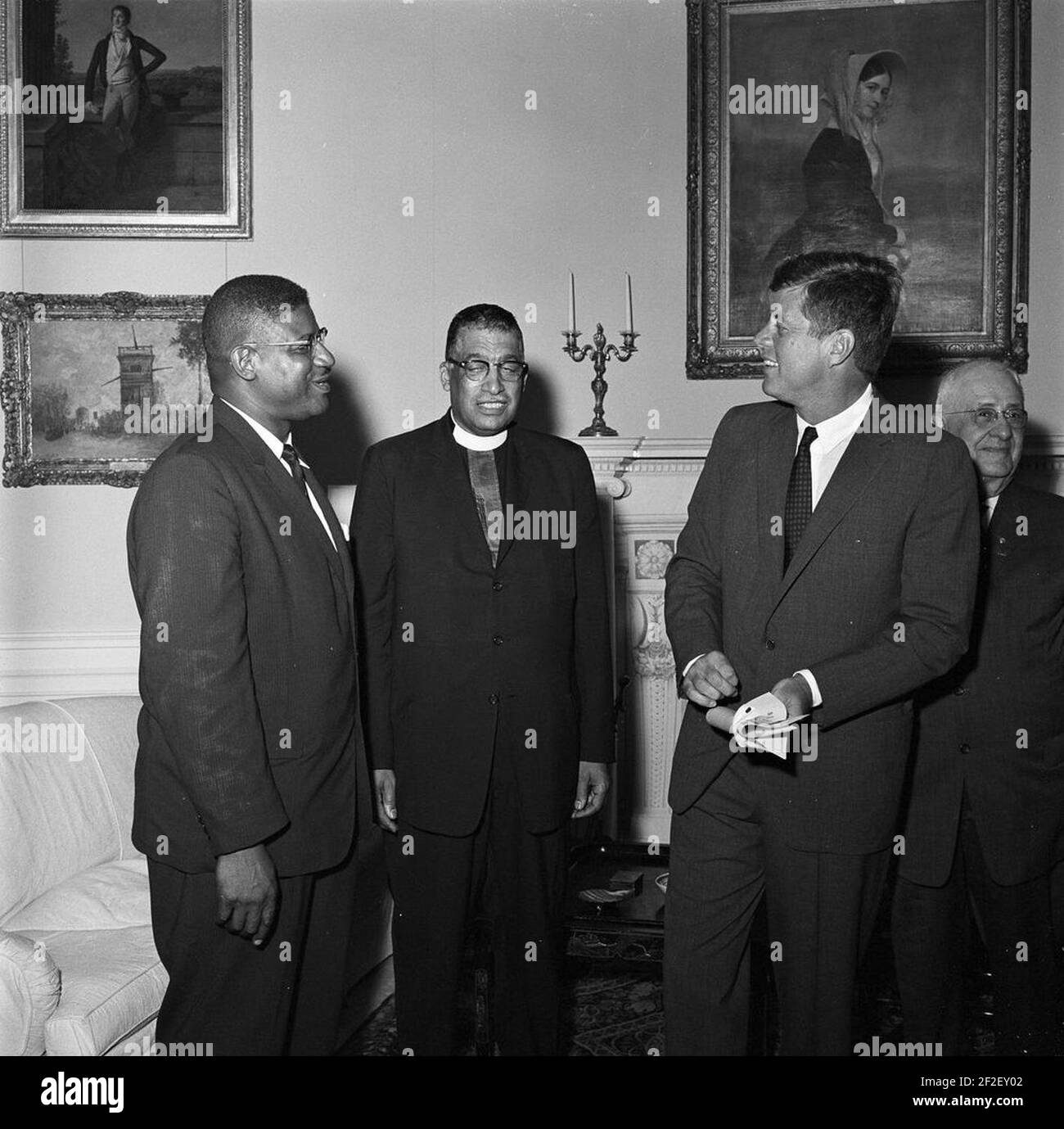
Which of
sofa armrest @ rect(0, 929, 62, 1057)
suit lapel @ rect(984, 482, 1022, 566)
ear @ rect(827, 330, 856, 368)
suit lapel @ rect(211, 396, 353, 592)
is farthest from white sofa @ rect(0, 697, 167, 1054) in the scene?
suit lapel @ rect(984, 482, 1022, 566)

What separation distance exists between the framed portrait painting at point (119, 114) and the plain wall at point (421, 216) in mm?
94

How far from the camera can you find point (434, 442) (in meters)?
3.05

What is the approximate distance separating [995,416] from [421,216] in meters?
2.56

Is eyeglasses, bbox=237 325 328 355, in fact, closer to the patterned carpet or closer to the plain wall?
the patterned carpet

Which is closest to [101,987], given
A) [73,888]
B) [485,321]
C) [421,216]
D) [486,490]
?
[73,888]

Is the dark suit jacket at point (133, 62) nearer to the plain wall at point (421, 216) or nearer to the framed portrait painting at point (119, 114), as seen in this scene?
the framed portrait painting at point (119, 114)

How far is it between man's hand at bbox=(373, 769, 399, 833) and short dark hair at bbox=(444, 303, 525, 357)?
1.07 metres

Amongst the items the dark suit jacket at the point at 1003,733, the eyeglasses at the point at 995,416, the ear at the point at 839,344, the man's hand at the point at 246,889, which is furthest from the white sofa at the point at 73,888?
the eyeglasses at the point at 995,416

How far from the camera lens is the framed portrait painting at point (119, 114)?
4539 millimetres

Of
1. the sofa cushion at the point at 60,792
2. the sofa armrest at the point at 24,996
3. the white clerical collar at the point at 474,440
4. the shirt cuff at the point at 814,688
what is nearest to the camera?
the shirt cuff at the point at 814,688

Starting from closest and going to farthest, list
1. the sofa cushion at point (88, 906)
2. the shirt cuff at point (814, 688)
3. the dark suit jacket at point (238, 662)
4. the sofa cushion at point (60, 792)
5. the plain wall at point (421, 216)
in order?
the dark suit jacket at point (238, 662), the shirt cuff at point (814, 688), the sofa cushion at point (88, 906), the sofa cushion at point (60, 792), the plain wall at point (421, 216)

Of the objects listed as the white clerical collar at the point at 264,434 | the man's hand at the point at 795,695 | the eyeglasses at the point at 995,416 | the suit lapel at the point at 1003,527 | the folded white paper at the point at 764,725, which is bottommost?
the folded white paper at the point at 764,725

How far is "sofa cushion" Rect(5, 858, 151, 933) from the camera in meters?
3.21

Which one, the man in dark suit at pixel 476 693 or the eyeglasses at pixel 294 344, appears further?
the man in dark suit at pixel 476 693
